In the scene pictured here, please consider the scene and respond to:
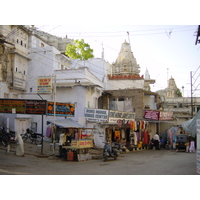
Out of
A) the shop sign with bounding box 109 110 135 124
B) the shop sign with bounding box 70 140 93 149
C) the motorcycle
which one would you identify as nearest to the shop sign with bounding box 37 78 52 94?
the shop sign with bounding box 70 140 93 149

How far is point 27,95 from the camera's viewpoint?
22094 mm

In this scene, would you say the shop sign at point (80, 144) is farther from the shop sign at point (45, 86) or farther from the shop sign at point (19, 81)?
the shop sign at point (19, 81)

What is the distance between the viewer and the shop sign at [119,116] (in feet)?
63.9

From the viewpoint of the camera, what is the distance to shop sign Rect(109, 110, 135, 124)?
63.9 ft

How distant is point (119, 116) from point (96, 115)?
2.26m

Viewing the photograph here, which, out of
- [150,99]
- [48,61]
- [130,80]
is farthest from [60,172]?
[130,80]

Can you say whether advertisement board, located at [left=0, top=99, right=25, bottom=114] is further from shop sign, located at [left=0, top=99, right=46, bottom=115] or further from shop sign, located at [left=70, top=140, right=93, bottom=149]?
shop sign, located at [left=70, top=140, right=93, bottom=149]

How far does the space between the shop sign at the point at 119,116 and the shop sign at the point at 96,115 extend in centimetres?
53

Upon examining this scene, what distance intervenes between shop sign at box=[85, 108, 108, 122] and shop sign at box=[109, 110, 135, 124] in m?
0.53

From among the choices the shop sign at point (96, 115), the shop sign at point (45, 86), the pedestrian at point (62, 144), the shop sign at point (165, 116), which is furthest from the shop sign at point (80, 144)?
the shop sign at point (165, 116)

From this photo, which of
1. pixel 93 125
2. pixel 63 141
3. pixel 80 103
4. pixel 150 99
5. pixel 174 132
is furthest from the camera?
pixel 150 99

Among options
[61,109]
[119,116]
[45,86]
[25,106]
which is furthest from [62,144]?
[119,116]
